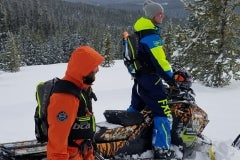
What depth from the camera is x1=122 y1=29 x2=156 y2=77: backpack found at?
5.41 m

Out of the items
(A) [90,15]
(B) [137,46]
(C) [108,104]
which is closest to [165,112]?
(B) [137,46]

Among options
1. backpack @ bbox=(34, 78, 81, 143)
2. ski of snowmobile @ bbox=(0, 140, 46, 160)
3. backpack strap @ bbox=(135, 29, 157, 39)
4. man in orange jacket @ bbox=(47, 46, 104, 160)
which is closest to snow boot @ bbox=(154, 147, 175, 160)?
backpack strap @ bbox=(135, 29, 157, 39)

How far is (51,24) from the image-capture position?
96812 mm

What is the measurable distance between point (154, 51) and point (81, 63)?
1948mm

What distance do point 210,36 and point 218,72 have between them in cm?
168

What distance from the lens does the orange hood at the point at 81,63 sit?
3.52m

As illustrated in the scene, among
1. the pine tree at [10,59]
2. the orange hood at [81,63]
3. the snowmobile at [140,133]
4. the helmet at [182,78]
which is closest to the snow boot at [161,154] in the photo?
the snowmobile at [140,133]

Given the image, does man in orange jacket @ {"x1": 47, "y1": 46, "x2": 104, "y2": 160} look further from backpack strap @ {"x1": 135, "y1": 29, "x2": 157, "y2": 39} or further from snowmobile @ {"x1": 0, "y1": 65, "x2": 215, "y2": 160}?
backpack strap @ {"x1": 135, "y1": 29, "x2": 157, "y2": 39}

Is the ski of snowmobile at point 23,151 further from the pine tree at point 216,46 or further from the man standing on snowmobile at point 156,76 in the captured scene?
the pine tree at point 216,46

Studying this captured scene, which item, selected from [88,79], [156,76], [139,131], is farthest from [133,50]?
[88,79]

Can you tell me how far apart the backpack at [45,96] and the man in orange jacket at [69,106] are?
0.05m

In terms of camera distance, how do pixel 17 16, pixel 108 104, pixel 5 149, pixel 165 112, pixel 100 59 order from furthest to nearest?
pixel 17 16, pixel 108 104, pixel 165 112, pixel 5 149, pixel 100 59

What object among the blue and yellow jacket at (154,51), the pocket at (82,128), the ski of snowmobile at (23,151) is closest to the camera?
the pocket at (82,128)

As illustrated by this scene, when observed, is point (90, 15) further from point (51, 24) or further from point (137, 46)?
point (137, 46)
